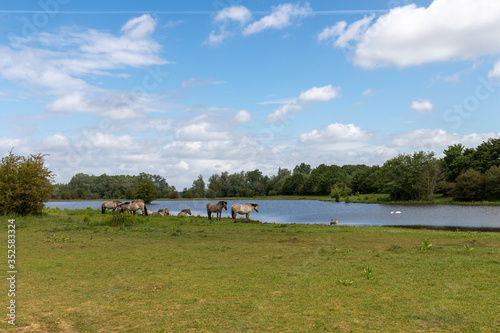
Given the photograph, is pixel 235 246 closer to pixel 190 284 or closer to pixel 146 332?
pixel 190 284

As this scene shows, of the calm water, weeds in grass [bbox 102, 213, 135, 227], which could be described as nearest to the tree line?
weeds in grass [bbox 102, 213, 135, 227]

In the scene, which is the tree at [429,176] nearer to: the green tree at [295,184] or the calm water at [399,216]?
the calm water at [399,216]

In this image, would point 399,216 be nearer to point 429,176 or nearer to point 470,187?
point 470,187

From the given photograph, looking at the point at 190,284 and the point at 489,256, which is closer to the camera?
the point at 190,284

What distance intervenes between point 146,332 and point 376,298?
16.3 feet

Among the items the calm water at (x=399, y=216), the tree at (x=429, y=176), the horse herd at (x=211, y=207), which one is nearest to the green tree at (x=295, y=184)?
the tree at (x=429, y=176)

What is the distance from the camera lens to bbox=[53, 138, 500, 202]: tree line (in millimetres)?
74750

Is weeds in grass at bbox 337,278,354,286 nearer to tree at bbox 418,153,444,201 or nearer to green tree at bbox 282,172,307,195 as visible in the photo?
tree at bbox 418,153,444,201

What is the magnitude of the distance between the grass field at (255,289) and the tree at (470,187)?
6666 cm

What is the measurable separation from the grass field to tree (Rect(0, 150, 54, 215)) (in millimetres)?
16139

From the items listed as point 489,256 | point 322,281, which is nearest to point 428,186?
point 489,256

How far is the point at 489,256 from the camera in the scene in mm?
12578

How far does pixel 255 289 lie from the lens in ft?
29.3

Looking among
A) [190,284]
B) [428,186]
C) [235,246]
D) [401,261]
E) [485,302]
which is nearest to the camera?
[485,302]
